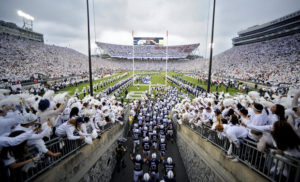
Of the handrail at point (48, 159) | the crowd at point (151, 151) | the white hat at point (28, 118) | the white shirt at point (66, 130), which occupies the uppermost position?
the white hat at point (28, 118)

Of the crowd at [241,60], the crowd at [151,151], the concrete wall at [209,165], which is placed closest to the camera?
the concrete wall at [209,165]

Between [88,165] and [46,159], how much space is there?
178 cm

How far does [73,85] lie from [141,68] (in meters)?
49.4

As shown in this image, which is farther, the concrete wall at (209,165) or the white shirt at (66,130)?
the white shirt at (66,130)

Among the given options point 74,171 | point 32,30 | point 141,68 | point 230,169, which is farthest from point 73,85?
point 141,68

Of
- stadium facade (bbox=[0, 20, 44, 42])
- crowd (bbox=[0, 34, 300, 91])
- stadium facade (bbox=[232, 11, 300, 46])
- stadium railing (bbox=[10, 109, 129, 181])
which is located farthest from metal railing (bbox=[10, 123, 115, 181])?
stadium facade (bbox=[232, 11, 300, 46])

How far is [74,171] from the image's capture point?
3947 millimetres

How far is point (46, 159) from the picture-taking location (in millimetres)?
3229

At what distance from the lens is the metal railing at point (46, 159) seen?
8.45 feet

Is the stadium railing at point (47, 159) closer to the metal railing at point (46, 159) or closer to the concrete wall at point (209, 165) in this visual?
the metal railing at point (46, 159)

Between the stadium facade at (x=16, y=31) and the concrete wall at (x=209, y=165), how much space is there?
178 feet

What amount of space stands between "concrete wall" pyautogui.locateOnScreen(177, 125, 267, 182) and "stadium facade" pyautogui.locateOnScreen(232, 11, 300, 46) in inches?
2058

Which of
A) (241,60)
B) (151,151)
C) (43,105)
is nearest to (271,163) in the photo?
(43,105)

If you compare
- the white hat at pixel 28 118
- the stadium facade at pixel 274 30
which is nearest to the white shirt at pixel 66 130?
the white hat at pixel 28 118
